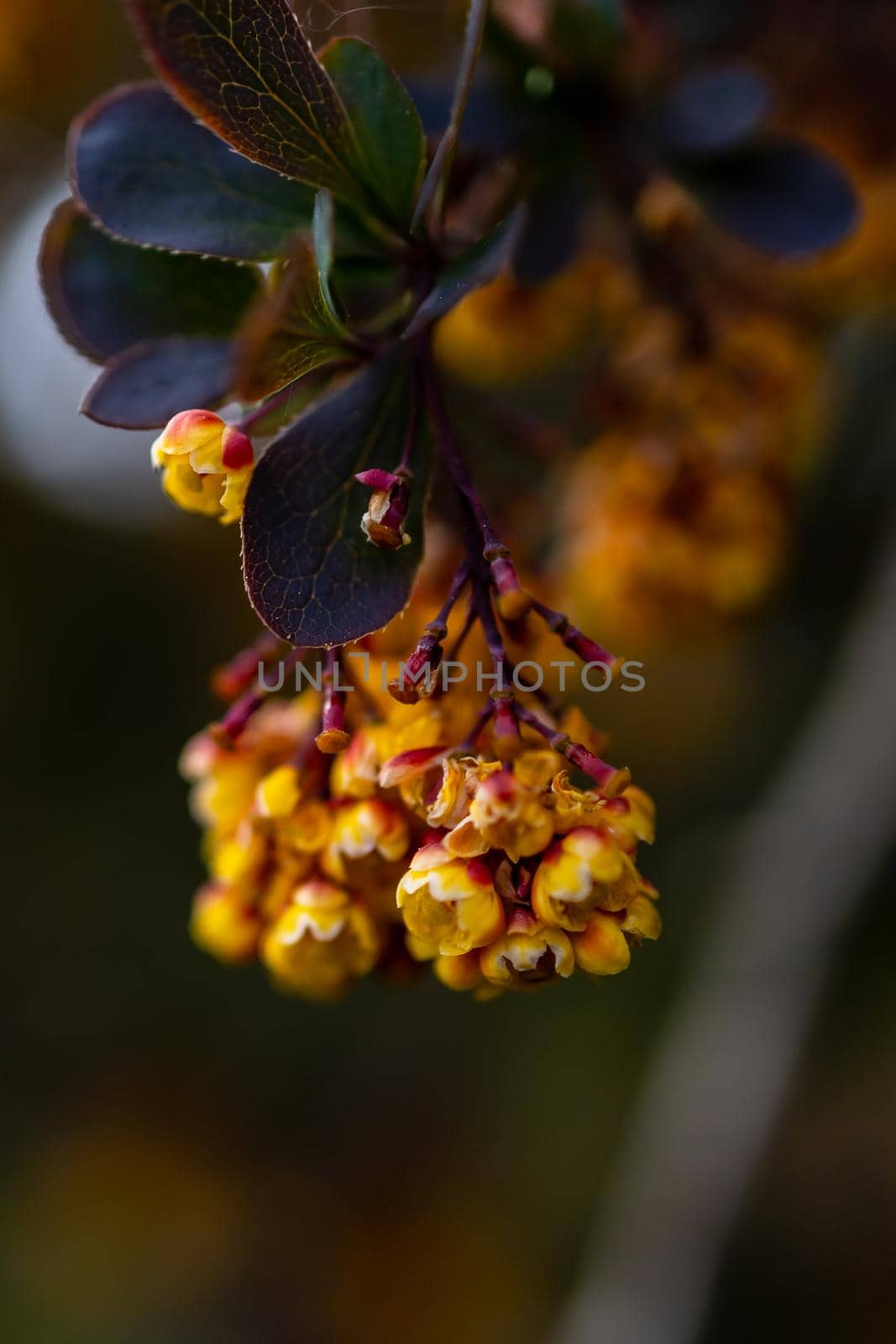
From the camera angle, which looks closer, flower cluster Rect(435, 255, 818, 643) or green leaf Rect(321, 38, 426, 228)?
green leaf Rect(321, 38, 426, 228)

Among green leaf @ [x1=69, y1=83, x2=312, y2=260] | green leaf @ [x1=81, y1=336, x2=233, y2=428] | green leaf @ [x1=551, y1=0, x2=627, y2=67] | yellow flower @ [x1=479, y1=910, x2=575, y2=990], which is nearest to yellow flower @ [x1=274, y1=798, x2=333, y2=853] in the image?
yellow flower @ [x1=479, y1=910, x2=575, y2=990]

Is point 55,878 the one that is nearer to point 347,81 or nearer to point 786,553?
point 786,553

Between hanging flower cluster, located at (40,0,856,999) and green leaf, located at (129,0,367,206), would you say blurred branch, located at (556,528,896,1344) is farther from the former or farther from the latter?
green leaf, located at (129,0,367,206)

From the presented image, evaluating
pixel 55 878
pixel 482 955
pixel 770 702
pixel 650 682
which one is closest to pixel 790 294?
pixel 482 955

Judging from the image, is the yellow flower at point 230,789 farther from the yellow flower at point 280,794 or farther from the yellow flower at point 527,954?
the yellow flower at point 527,954

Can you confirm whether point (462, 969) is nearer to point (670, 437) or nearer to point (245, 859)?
point (245, 859)

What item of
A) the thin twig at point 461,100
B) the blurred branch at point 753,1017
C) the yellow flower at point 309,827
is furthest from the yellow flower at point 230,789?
the blurred branch at point 753,1017

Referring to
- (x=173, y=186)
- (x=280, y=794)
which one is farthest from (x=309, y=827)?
(x=173, y=186)
